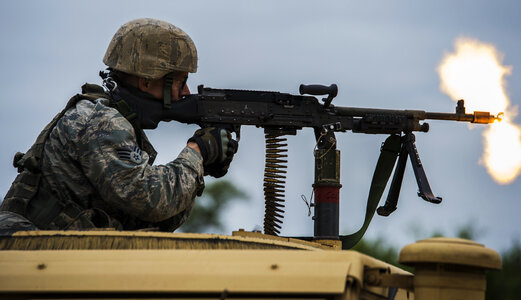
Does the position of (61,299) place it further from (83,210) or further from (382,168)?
(382,168)

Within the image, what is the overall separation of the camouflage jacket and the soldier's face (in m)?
0.65

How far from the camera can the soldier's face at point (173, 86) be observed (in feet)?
21.5

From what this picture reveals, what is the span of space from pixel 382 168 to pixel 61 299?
14.3 feet

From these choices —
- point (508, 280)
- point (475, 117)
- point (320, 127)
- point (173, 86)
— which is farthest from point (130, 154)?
point (508, 280)

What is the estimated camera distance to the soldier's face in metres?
6.54

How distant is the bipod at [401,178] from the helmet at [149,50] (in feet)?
7.09

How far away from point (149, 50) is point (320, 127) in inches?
71.5

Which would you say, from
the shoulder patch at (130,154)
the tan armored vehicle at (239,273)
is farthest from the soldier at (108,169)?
the tan armored vehicle at (239,273)

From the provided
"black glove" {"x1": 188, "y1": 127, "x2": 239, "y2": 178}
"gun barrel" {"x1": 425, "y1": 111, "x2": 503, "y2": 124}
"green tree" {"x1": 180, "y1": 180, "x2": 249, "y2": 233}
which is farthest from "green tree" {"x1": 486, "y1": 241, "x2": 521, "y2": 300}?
"green tree" {"x1": 180, "y1": 180, "x2": 249, "y2": 233}

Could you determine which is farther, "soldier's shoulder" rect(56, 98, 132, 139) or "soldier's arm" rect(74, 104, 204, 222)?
"soldier's shoulder" rect(56, 98, 132, 139)

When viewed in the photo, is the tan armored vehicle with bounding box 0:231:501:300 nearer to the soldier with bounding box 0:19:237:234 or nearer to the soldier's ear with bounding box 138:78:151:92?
the soldier with bounding box 0:19:237:234

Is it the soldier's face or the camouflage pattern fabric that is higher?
the soldier's face

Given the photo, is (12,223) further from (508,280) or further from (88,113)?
(508,280)

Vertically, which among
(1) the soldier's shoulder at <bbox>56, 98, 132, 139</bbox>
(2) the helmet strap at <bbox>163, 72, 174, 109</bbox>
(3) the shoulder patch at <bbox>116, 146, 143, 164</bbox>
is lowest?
(3) the shoulder patch at <bbox>116, 146, 143, 164</bbox>
